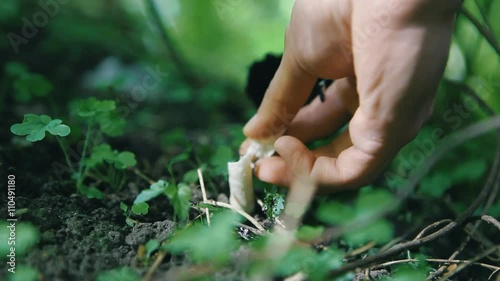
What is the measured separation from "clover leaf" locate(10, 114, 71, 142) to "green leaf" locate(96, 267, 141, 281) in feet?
1.43

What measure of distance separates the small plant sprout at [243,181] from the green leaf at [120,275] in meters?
0.41

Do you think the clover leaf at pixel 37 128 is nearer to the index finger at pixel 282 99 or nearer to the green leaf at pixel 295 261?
the index finger at pixel 282 99

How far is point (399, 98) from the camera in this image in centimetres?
114

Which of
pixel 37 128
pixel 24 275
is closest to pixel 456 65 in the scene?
pixel 37 128

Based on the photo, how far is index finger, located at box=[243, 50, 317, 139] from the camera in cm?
132

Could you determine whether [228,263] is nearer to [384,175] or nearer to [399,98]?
[399,98]

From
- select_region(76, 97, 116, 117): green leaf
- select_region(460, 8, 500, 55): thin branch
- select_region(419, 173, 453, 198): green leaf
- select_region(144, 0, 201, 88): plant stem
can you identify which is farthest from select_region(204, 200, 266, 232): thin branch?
select_region(144, 0, 201, 88): plant stem

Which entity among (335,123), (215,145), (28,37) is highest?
(28,37)

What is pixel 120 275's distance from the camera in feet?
3.47

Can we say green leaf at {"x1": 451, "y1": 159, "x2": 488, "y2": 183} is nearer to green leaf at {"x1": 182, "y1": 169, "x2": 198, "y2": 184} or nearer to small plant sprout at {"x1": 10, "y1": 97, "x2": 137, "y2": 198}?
green leaf at {"x1": 182, "y1": 169, "x2": 198, "y2": 184}

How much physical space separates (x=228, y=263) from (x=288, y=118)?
48 centimetres

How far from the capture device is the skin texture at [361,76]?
110 cm

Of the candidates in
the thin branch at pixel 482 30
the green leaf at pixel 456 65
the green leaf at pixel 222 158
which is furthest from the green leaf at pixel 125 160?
the green leaf at pixel 456 65

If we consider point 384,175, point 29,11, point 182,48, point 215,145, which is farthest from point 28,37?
point 384,175
